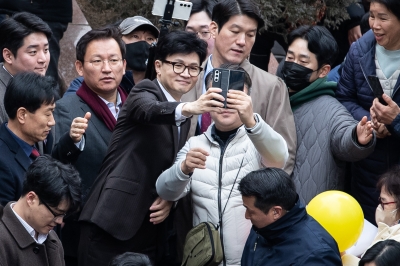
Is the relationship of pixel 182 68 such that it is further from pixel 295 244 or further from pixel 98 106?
pixel 295 244

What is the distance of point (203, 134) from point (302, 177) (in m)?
0.79

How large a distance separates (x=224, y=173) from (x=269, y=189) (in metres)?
0.50

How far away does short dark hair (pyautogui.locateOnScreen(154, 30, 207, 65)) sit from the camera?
5355 mm

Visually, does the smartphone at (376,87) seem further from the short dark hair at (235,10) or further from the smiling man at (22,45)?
the smiling man at (22,45)

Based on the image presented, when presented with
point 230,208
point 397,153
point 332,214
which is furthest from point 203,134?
point 397,153

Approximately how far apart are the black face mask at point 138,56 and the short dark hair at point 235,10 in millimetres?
1012

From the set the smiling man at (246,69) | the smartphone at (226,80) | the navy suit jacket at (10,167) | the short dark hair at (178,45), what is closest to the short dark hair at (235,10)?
the smiling man at (246,69)

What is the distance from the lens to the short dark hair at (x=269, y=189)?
15.6 ft

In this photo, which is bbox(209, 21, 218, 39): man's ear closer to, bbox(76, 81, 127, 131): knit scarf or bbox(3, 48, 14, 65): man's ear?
bbox(76, 81, 127, 131): knit scarf

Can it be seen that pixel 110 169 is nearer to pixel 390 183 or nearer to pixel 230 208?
pixel 230 208

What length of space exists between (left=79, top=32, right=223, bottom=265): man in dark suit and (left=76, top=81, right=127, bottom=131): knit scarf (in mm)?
523

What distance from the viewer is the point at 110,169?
17.3 ft

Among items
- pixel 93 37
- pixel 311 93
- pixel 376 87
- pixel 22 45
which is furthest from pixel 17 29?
pixel 376 87

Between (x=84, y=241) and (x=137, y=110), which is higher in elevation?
(x=137, y=110)
